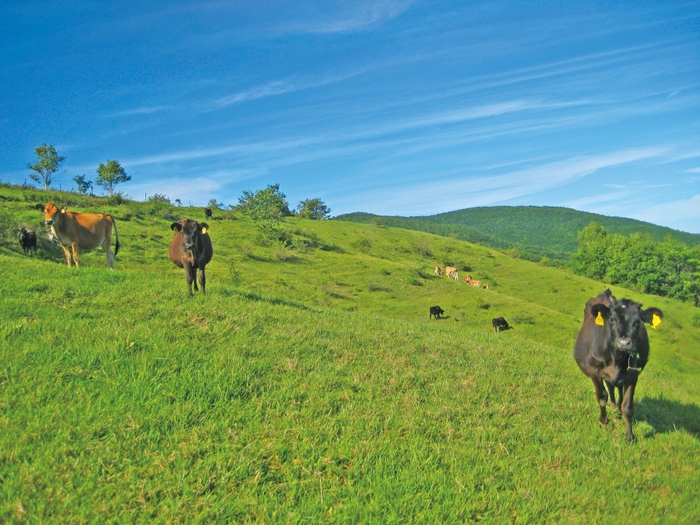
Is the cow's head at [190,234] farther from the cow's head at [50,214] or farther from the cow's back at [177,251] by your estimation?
the cow's head at [50,214]

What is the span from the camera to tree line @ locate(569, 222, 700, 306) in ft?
354

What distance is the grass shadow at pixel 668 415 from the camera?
31.1ft

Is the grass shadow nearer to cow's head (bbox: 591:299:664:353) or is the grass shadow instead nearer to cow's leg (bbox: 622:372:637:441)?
cow's leg (bbox: 622:372:637:441)

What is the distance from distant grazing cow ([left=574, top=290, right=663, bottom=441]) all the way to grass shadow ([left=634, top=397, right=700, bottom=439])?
3.83 ft

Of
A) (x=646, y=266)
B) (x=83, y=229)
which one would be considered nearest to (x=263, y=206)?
(x=83, y=229)

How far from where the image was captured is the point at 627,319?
26.0 ft

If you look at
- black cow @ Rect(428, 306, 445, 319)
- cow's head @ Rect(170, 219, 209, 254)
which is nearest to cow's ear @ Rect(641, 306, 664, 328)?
cow's head @ Rect(170, 219, 209, 254)

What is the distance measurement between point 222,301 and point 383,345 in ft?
13.4

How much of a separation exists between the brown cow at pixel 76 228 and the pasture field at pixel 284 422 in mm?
2950

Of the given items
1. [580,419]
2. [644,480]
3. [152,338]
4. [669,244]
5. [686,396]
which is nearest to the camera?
[644,480]

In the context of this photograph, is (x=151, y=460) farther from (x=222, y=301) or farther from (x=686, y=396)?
(x=686, y=396)

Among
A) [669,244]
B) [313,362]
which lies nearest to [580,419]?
[313,362]

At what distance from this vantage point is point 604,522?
539 centimetres

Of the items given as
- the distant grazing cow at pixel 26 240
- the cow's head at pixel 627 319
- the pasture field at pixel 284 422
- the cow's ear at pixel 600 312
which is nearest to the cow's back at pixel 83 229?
the pasture field at pixel 284 422
